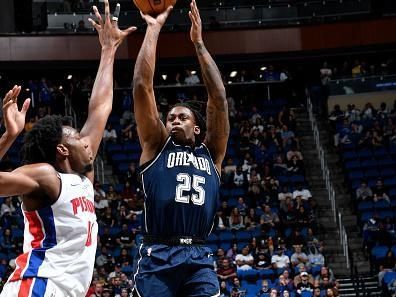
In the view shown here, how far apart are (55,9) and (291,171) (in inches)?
342

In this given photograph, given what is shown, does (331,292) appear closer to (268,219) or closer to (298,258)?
(298,258)

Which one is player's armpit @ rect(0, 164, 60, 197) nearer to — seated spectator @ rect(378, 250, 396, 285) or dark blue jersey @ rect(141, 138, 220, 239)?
dark blue jersey @ rect(141, 138, 220, 239)

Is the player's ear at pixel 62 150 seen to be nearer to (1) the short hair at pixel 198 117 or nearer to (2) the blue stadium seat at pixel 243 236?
(1) the short hair at pixel 198 117

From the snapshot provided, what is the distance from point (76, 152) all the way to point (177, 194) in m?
1.17

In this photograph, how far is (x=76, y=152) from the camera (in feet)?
17.4

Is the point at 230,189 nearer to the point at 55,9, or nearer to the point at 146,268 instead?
the point at 55,9

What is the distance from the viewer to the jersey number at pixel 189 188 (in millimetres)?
6238

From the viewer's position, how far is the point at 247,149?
2291cm

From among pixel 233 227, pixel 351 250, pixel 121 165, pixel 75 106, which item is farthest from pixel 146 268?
pixel 75 106

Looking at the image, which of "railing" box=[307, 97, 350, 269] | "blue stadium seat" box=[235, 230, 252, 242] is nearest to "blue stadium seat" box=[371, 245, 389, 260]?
"railing" box=[307, 97, 350, 269]

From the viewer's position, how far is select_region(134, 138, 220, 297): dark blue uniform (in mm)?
6137

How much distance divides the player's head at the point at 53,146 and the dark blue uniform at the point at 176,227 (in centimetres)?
110

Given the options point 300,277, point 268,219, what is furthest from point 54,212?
point 268,219

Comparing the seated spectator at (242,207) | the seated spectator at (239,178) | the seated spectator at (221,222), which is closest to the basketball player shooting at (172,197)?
the seated spectator at (221,222)
